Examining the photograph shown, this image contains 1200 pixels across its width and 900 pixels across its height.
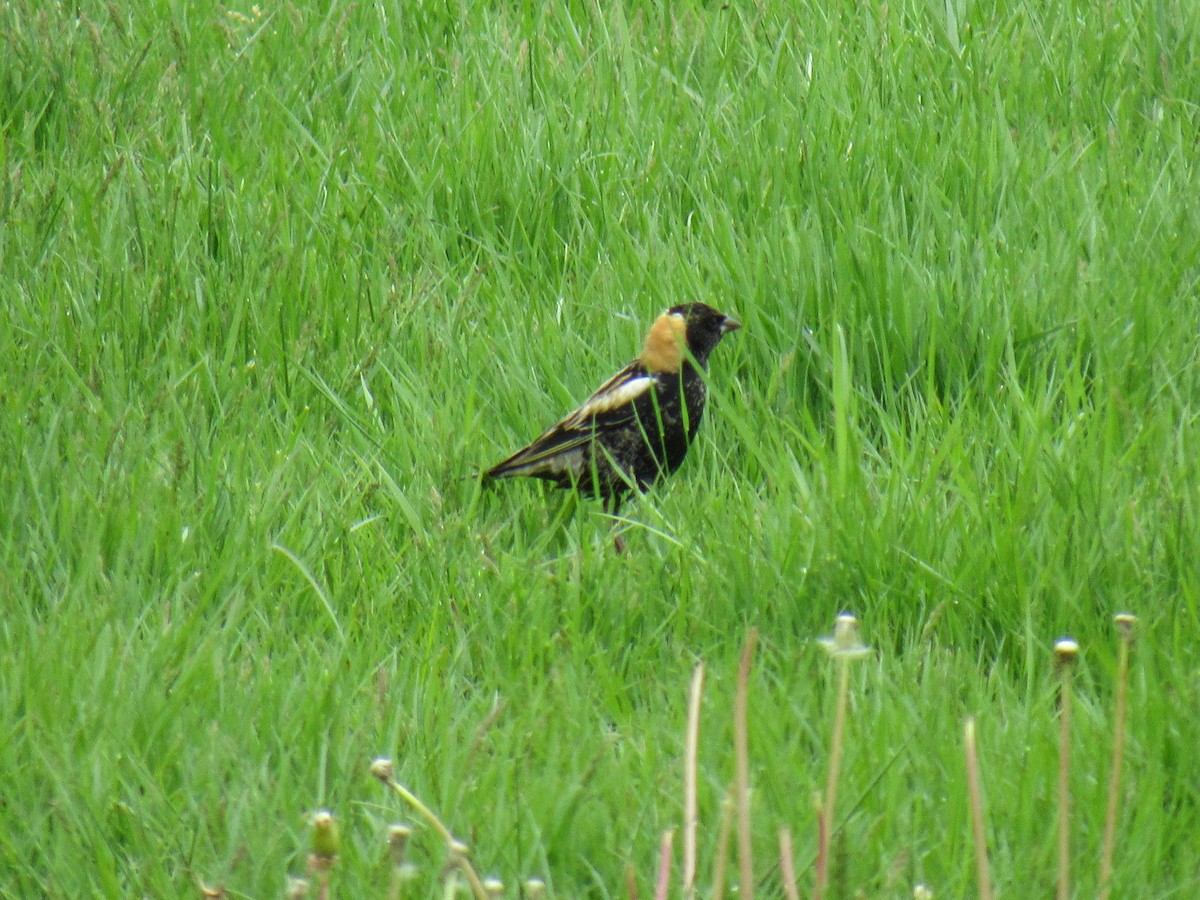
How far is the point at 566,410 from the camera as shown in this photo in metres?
4.70

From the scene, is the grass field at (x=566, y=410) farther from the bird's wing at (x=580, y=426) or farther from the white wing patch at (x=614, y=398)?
the white wing patch at (x=614, y=398)

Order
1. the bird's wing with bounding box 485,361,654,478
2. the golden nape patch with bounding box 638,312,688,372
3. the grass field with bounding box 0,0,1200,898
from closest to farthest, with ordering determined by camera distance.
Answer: the grass field with bounding box 0,0,1200,898 < the bird's wing with bounding box 485,361,654,478 < the golden nape patch with bounding box 638,312,688,372

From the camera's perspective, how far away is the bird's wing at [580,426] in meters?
4.30

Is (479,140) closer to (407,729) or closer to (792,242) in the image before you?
(792,242)

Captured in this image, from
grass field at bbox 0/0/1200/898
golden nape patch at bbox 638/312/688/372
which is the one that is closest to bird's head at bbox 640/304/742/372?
golden nape patch at bbox 638/312/688/372

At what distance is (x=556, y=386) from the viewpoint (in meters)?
4.72

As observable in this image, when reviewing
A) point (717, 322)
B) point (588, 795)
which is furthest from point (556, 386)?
point (588, 795)

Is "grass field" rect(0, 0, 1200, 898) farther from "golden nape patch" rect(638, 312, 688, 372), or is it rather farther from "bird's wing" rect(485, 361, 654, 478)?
"golden nape patch" rect(638, 312, 688, 372)

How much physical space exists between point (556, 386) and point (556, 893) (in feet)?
6.98

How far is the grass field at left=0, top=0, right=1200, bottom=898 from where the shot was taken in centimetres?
297

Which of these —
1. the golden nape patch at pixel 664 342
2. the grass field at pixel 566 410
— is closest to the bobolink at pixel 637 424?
the golden nape patch at pixel 664 342

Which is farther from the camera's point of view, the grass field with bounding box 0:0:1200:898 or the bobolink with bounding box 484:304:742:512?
the bobolink with bounding box 484:304:742:512

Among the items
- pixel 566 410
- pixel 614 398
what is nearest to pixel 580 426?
pixel 614 398

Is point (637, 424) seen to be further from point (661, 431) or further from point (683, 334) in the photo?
point (683, 334)
